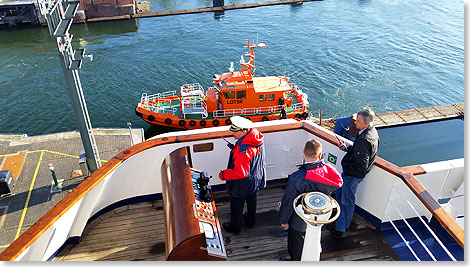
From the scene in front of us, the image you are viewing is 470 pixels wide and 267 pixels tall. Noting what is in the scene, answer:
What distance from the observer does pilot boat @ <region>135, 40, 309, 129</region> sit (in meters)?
14.7

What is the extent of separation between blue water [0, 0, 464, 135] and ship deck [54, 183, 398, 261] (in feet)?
43.9

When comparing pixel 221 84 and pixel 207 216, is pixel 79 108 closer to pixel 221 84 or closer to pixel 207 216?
pixel 207 216

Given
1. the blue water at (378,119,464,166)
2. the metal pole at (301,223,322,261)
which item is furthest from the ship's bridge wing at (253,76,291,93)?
the metal pole at (301,223,322,261)

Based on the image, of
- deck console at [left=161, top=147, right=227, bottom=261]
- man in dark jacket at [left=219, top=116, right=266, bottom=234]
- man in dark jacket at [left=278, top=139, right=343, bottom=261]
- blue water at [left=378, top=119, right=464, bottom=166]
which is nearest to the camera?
deck console at [left=161, top=147, right=227, bottom=261]

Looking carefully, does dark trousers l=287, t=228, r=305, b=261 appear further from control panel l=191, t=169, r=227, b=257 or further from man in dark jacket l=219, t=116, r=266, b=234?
control panel l=191, t=169, r=227, b=257

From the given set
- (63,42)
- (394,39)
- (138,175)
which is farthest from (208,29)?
(138,175)

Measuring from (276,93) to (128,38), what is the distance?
62.8 feet

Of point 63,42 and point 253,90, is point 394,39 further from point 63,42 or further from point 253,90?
point 63,42

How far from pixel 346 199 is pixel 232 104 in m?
11.0

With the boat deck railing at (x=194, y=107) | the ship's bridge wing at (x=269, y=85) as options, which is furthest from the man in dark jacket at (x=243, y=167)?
the boat deck railing at (x=194, y=107)

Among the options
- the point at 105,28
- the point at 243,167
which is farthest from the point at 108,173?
the point at 105,28

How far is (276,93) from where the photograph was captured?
14820 mm

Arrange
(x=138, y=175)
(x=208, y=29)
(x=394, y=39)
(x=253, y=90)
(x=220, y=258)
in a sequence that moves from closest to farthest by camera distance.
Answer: (x=220, y=258), (x=138, y=175), (x=253, y=90), (x=394, y=39), (x=208, y=29)

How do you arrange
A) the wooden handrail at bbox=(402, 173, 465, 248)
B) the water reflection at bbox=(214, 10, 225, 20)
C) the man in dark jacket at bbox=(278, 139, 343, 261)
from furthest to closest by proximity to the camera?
the water reflection at bbox=(214, 10, 225, 20)
the man in dark jacket at bbox=(278, 139, 343, 261)
the wooden handrail at bbox=(402, 173, 465, 248)
